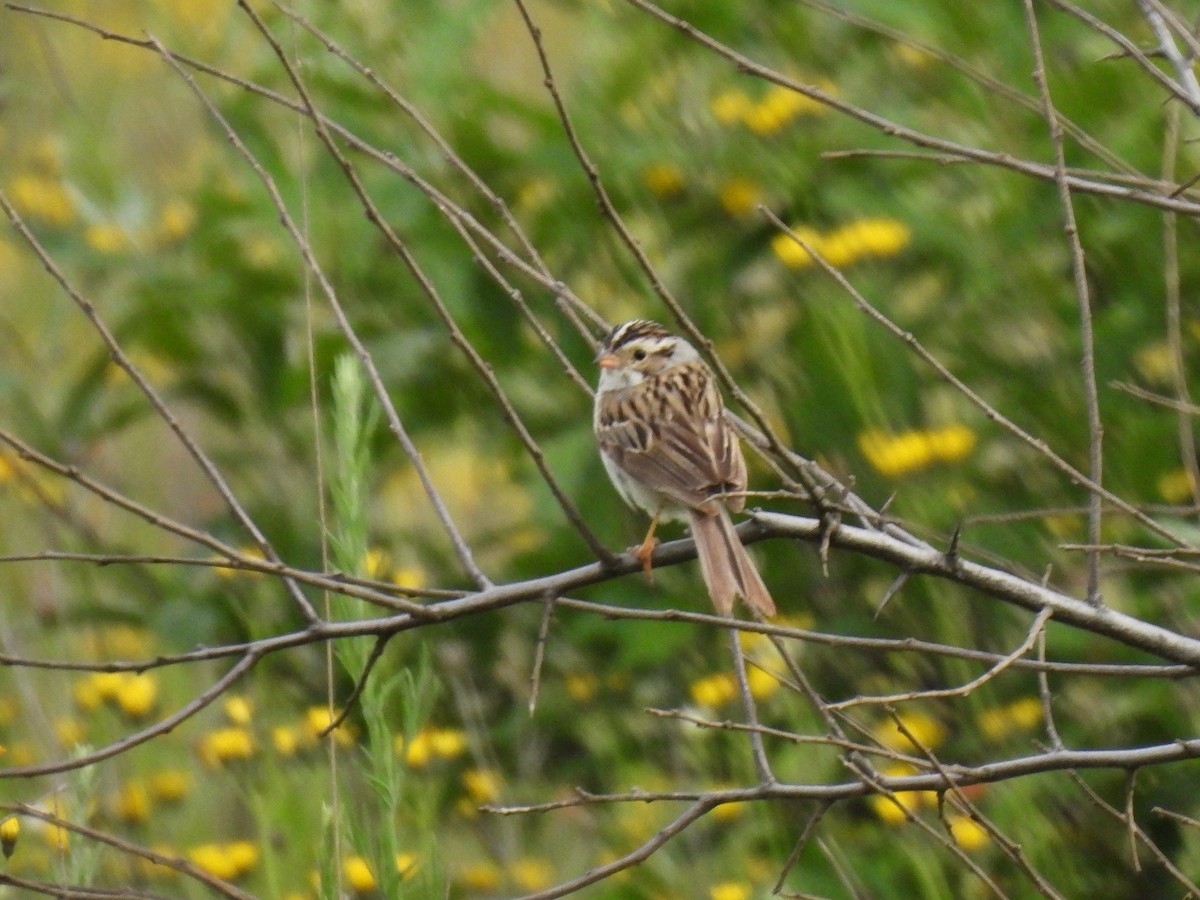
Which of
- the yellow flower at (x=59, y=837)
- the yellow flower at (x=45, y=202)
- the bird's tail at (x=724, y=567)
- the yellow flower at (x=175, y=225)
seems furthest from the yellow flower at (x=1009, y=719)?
the yellow flower at (x=45, y=202)

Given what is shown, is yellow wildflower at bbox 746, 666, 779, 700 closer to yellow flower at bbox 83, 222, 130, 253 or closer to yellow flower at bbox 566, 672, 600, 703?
yellow flower at bbox 566, 672, 600, 703

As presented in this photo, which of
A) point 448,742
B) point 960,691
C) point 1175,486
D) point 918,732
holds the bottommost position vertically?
point 918,732

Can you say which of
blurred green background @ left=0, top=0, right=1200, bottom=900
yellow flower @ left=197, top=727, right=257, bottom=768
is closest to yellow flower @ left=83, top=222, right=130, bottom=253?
blurred green background @ left=0, top=0, right=1200, bottom=900

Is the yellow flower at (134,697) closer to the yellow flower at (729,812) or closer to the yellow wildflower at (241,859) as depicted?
the yellow wildflower at (241,859)

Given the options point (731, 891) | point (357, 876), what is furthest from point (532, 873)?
point (731, 891)

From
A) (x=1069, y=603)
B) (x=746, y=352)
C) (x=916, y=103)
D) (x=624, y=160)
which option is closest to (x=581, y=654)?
(x=746, y=352)

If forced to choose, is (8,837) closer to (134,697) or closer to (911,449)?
(134,697)

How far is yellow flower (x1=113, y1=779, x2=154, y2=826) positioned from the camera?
405cm

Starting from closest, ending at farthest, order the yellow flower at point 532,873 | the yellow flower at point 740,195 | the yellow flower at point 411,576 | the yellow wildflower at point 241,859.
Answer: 1. the yellow wildflower at point 241,859
2. the yellow flower at point 532,873
3. the yellow flower at point 740,195
4. the yellow flower at point 411,576

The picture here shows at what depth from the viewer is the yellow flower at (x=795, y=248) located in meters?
Result: 4.15

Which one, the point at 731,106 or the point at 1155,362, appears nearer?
the point at 1155,362

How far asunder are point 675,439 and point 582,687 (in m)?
1.06

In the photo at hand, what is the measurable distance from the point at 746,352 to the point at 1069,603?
2187 mm

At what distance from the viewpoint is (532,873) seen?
14.2ft
